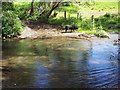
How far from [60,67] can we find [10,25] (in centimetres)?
930

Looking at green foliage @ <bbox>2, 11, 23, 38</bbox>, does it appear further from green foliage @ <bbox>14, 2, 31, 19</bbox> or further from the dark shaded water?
the dark shaded water

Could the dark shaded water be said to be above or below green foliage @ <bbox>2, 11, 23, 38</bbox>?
below

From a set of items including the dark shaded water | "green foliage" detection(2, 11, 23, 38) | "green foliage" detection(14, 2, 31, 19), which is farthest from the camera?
"green foliage" detection(14, 2, 31, 19)

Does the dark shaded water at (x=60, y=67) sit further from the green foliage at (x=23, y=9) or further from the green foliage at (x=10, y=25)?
the green foliage at (x=23, y=9)

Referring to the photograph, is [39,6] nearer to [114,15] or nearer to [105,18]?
[105,18]

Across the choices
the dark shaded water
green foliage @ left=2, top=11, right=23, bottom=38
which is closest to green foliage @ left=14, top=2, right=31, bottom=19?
green foliage @ left=2, top=11, right=23, bottom=38

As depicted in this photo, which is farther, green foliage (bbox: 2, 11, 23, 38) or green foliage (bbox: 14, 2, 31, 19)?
green foliage (bbox: 14, 2, 31, 19)

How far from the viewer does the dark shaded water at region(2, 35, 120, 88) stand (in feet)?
20.6

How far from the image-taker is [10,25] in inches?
612

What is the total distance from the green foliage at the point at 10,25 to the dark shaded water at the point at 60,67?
13.1 feet

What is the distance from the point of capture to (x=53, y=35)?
16500 mm

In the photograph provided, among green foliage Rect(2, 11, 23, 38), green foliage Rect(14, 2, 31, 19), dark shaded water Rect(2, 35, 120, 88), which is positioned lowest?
dark shaded water Rect(2, 35, 120, 88)

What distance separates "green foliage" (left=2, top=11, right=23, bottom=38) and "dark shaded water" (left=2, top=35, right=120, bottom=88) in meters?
3.98

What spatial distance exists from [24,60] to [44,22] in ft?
38.0
